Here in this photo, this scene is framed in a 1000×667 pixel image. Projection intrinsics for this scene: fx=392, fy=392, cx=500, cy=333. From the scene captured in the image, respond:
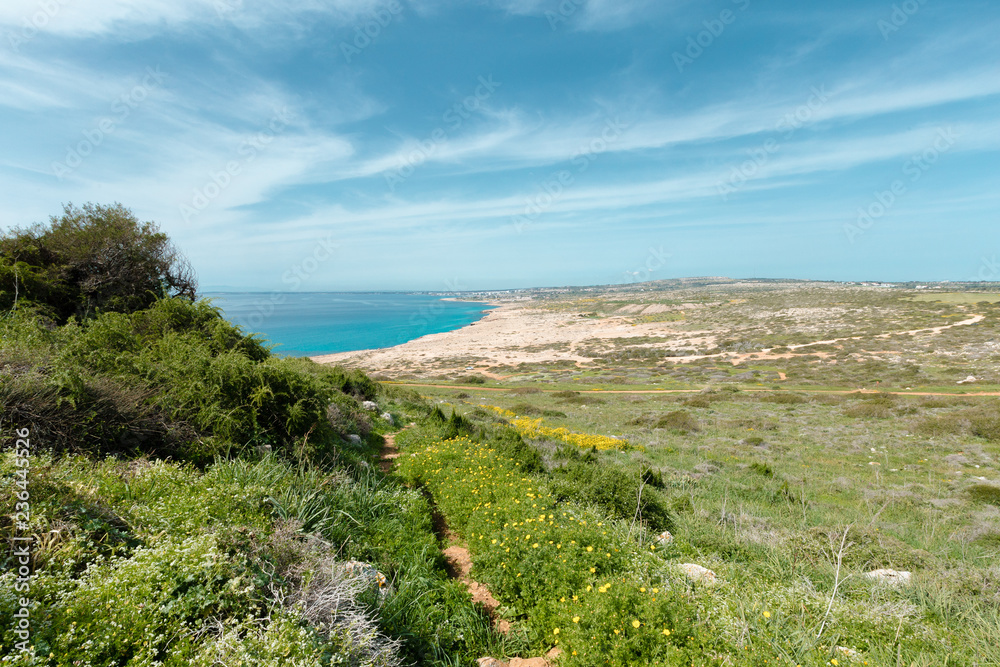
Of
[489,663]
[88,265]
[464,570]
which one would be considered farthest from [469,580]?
[88,265]

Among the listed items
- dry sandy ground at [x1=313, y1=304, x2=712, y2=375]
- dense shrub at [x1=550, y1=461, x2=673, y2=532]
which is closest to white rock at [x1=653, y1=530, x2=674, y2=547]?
dense shrub at [x1=550, y1=461, x2=673, y2=532]

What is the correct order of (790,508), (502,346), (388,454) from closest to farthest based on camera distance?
(790,508), (388,454), (502,346)

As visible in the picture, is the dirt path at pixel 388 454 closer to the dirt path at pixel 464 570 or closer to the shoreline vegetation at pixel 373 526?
the shoreline vegetation at pixel 373 526

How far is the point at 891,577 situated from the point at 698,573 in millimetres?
3622

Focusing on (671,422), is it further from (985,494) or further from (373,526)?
(373,526)

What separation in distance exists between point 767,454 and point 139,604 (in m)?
20.3

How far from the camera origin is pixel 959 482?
41.9 ft

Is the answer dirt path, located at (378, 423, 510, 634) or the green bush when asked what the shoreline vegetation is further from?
the green bush

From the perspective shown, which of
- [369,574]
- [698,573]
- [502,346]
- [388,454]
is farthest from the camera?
[502,346]

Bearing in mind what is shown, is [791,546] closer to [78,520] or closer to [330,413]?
[78,520]

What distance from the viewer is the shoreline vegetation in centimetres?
315

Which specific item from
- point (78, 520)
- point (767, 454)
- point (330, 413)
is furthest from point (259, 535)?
point (767, 454)

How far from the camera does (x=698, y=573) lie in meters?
5.62

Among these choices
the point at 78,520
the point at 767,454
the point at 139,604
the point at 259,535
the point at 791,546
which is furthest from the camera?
the point at 767,454
